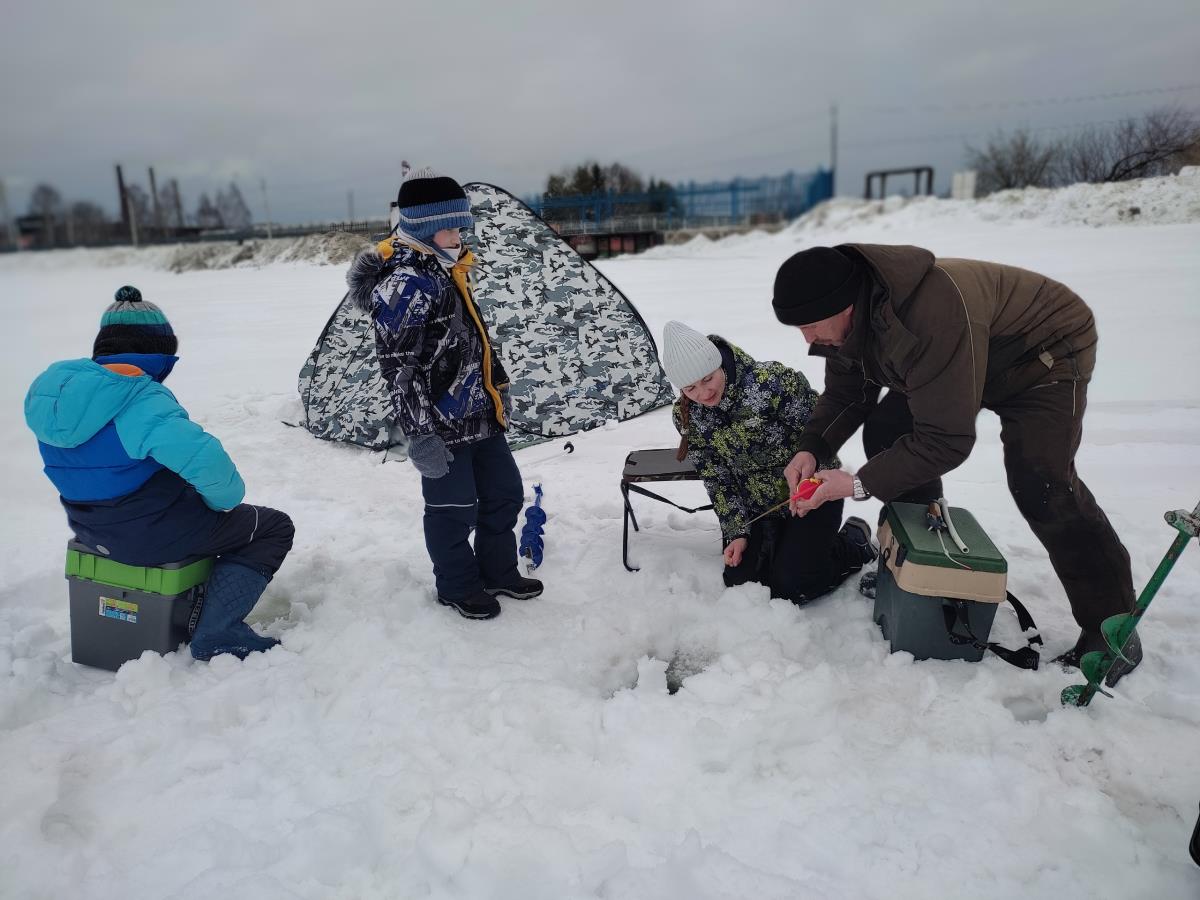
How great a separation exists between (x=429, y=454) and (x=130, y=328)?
1029 millimetres

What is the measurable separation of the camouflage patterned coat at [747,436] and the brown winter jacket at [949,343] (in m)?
0.46

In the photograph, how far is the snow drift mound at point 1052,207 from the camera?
26.6 ft

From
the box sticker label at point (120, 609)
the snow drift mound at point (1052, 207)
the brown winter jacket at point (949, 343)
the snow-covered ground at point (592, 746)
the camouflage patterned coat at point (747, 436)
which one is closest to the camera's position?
the snow-covered ground at point (592, 746)

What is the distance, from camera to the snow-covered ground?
5.55 feet

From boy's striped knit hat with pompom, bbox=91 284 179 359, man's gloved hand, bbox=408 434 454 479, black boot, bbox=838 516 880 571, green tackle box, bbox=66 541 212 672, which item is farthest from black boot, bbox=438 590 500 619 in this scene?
black boot, bbox=838 516 880 571

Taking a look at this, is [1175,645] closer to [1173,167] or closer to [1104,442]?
[1104,442]

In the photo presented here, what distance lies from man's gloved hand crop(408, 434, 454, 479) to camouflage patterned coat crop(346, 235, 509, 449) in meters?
0.03

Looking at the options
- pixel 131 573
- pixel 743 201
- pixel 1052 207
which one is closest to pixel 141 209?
pixel 131 573

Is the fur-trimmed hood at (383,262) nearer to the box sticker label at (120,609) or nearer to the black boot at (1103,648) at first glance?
the box sticker label at (120,609)

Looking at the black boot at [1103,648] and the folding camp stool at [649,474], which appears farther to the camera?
the folding camp stool at [649,474]

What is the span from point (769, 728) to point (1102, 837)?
2.75ft

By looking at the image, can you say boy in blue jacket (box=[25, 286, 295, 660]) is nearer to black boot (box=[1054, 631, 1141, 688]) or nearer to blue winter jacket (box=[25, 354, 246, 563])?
blue winter jacket (box=[25, 354, 246, 563])

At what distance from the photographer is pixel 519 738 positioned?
211 cm

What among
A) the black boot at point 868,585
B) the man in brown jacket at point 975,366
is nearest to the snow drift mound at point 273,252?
the man in brown jacket at point 975,366
